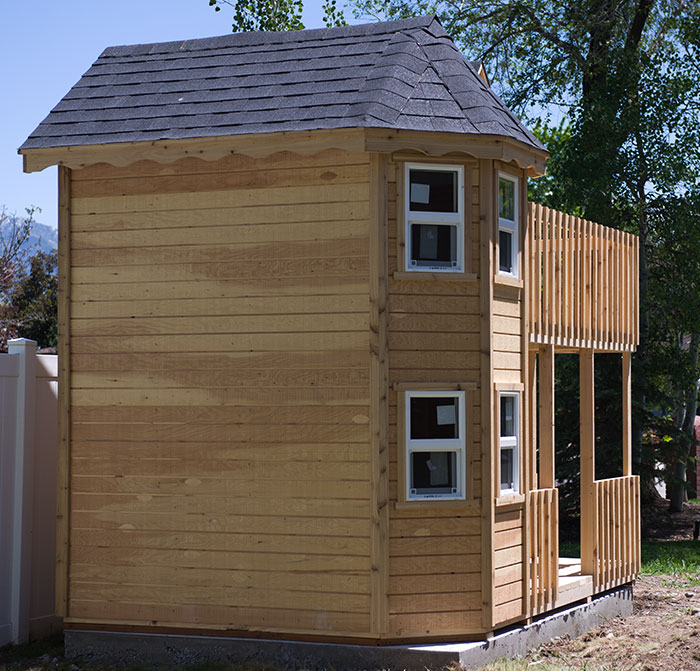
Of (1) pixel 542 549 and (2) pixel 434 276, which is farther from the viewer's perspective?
(1) pixel 542 549

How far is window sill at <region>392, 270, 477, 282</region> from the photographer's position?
27.7 feet

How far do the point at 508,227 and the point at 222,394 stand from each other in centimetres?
295

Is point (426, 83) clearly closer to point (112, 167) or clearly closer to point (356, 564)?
point (112, 167)

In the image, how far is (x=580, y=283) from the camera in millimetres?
10977

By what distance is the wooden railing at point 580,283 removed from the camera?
32.7ft

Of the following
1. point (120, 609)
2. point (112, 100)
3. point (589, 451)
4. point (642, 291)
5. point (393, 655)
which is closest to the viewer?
point (393, 655)

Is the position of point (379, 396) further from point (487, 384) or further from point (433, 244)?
point (433, 244)

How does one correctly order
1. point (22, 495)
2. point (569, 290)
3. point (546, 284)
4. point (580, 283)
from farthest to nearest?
point (580, 283) < point (569, 290) < point (546, 284) < point (22, 495)

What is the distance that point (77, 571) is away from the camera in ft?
29.6

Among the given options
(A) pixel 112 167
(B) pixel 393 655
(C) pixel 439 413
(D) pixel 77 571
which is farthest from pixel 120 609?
(A) pixel 112 167

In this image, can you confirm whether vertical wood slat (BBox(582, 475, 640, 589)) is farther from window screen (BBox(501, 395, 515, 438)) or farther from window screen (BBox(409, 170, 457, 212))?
window screen (BBox(409, 170, 457, 212))

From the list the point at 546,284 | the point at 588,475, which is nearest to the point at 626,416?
the point at 588,475

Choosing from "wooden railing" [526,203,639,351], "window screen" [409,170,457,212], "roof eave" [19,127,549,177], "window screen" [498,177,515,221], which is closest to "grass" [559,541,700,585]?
"wooden railing" [526,203,639,351]

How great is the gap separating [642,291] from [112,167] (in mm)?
13759
